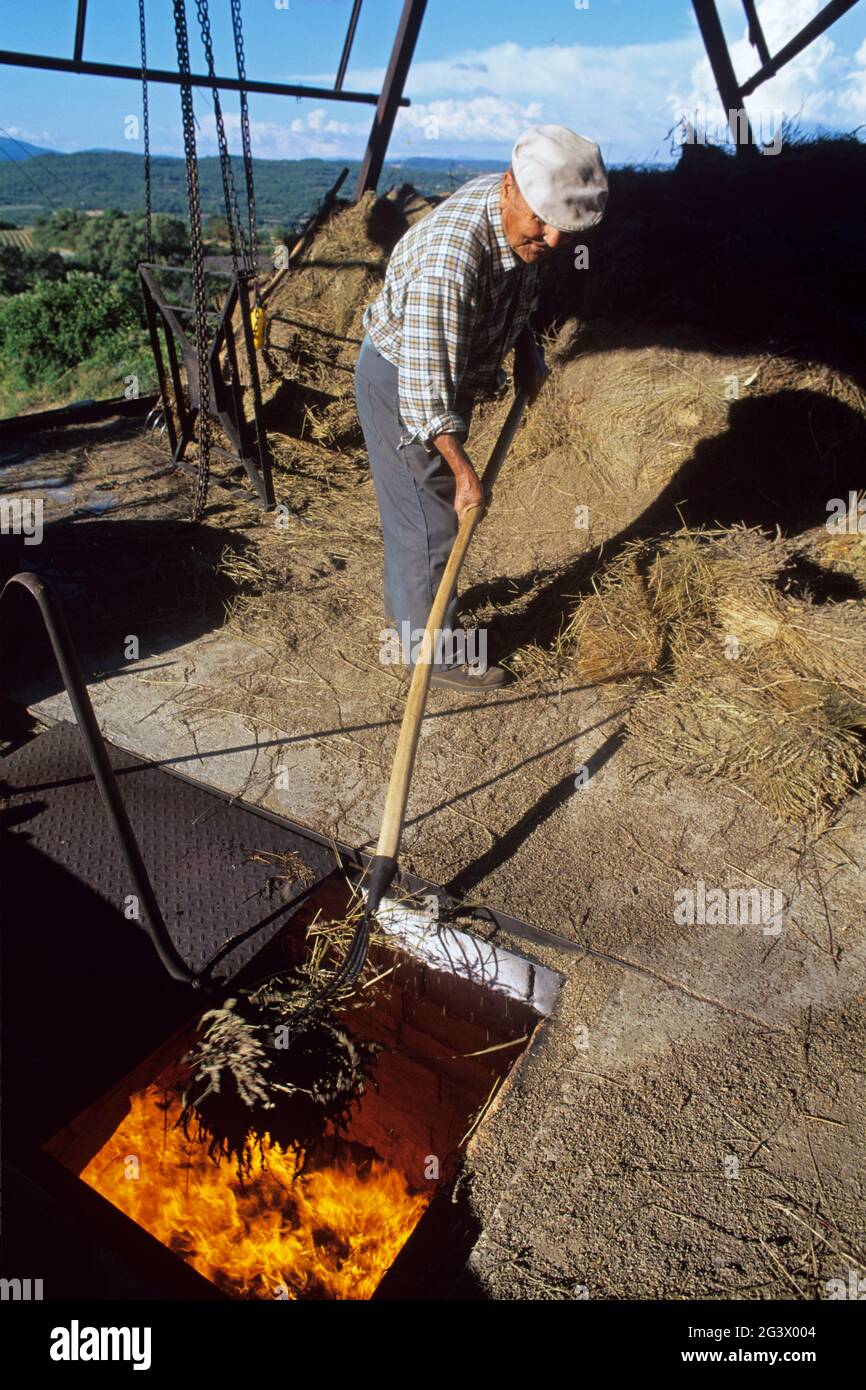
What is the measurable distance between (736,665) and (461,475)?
172 centimetres

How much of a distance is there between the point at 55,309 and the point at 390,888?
1659 centimetres

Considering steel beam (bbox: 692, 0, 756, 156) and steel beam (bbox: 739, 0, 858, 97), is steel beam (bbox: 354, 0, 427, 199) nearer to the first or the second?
steel beam (bbox: 692, 0, 756, 156)

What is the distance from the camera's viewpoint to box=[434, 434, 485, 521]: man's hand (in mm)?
3180

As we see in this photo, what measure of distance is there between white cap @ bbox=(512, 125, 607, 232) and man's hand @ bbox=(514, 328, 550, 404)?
1.02 m

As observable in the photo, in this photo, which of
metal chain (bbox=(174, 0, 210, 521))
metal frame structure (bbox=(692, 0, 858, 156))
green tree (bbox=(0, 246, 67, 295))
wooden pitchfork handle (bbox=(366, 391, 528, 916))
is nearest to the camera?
wooden pitchfork handle (bbox=(366, 391, 528, 916))

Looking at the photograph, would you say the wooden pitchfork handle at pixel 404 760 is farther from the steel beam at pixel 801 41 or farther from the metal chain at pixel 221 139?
the steel beam at pixel 801 41

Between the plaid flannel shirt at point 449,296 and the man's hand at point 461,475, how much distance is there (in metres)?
0.05

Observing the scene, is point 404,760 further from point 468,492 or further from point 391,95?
point 391,95

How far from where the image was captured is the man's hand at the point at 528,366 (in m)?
3.98

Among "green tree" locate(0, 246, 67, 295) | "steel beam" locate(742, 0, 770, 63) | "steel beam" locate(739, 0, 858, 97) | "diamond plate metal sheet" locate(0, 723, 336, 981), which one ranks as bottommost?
"diamond plate metal sheet" locate(0, 723, 336, 981)

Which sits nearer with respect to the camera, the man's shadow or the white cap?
the white cap

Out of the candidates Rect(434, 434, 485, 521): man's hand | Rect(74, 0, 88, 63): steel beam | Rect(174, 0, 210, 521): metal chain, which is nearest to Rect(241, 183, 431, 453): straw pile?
Rect(174, 0, 210, 521): metal chain

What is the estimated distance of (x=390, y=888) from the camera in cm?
306

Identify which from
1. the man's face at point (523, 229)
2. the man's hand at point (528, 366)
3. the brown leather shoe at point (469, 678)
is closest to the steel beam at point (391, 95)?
the man's hand at point (528, 366)
